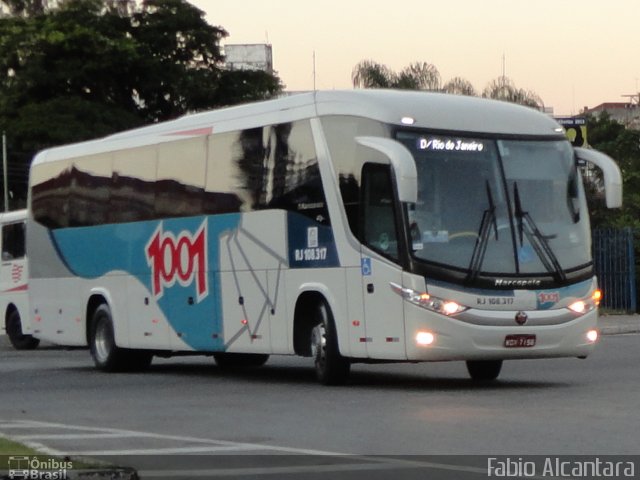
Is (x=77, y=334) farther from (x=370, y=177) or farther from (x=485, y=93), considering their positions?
(x=485, y=93)

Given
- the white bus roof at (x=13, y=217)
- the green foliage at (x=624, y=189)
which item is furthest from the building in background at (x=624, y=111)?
the white bus roof at (x=13, y=217)

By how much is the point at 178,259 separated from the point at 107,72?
47189 mm

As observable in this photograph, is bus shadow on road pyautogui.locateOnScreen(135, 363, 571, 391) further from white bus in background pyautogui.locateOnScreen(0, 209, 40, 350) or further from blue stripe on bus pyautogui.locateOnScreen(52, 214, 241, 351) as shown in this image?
white bus in background pyautogui.locateOnScreen(0, 209, 40, 350)

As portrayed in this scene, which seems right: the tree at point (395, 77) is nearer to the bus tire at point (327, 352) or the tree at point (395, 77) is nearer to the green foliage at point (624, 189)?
the green foliage at point (624, 189)

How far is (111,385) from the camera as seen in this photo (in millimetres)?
20547

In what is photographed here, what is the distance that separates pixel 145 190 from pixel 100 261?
5.78 feet

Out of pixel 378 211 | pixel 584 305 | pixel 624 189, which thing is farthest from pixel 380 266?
pixel 624 189

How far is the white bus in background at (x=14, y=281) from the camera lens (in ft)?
112

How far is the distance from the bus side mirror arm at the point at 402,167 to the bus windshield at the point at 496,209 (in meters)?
0.49

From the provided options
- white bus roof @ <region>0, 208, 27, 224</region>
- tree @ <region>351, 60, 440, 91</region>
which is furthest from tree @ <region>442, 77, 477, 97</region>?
white bus roof @ <region>0, 208, 27, 224</region>

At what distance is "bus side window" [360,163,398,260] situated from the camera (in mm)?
17609

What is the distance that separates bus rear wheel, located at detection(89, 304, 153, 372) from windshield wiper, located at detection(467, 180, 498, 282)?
7.70m

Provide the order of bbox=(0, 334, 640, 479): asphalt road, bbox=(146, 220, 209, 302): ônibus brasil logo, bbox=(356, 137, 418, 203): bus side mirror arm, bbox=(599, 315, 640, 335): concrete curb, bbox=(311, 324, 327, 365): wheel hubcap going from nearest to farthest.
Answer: bbox=(0, 334, 640, 479): asphalt road < bbox=(356, 137, 418, 203): bus side mirror arm < bbox=(311, 324, 327, 365): wheel hubcap < bbox=(146, 220, 209, 302): ônibus brasil logo < bbox=(599, 315, 640, 335): concrete curb

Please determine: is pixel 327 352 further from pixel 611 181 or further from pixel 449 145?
pixel 611 181
